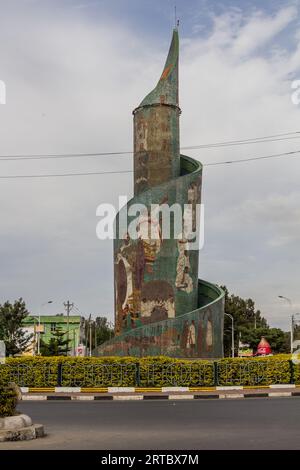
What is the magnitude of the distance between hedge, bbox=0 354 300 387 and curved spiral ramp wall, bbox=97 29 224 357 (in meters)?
8.42

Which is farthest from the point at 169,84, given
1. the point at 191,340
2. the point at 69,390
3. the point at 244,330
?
the point at 244,330

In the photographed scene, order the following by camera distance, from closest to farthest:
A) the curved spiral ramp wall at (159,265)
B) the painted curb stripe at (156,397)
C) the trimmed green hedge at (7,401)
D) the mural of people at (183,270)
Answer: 1. the trimmed green hedge at (7,401)
2. the painted curb stripe at (156,397)
3. the curved spiral ramp wall at (159,265)
4. the mural of people at (183,270)

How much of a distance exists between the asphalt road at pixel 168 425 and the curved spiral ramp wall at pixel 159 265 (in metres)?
12.9

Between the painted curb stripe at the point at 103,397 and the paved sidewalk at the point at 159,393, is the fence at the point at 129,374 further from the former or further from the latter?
the painted curb stripe at the point at 103,397

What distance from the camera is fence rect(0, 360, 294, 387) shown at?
67.8 ft

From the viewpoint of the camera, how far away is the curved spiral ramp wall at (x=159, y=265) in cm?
2955

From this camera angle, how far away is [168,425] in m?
10.9

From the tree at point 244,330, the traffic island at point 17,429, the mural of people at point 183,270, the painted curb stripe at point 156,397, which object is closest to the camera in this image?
the traffic island at point 17,429

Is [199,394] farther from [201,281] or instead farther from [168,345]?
Answer: [201,281]

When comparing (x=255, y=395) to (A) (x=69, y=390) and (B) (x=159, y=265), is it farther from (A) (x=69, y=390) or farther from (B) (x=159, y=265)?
(B) (x=159, y=265)

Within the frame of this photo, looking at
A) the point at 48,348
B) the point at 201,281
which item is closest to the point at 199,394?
the point at 201,281

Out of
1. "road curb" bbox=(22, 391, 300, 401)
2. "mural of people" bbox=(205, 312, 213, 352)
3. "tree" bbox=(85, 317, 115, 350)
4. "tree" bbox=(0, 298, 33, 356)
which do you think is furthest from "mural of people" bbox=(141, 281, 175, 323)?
"tree" bbox=(85, 317, 115, 350)

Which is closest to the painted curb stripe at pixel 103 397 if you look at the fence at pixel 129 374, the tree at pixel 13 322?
the fence at pixel 129 374

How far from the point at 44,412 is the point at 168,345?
1570 cm
